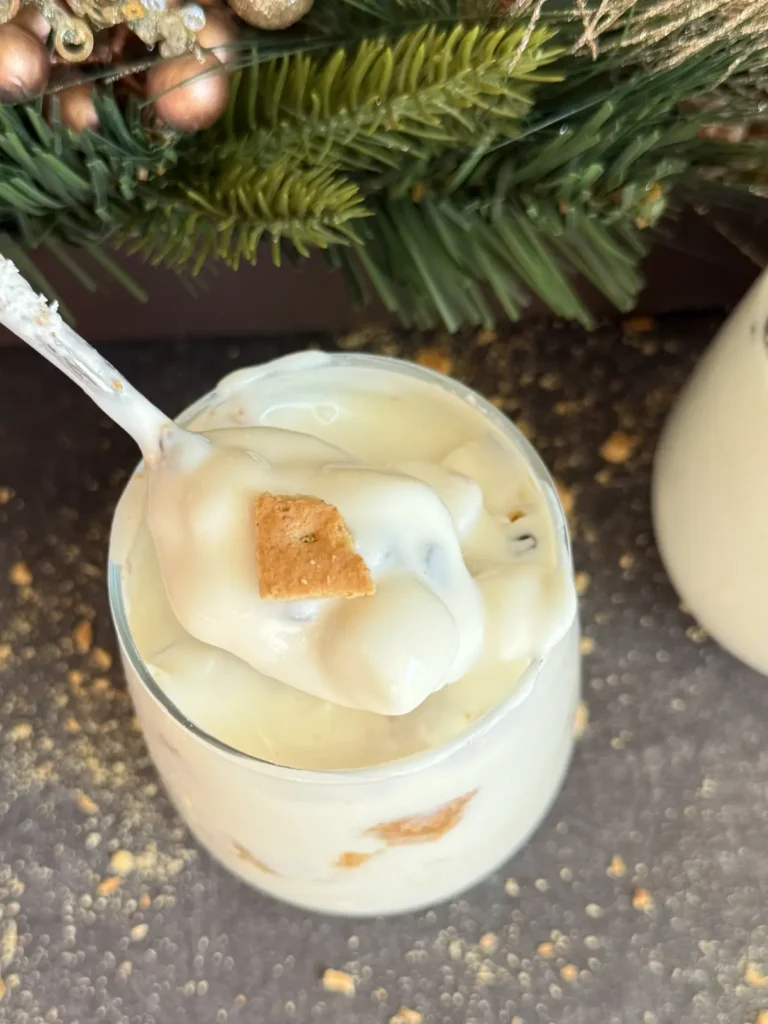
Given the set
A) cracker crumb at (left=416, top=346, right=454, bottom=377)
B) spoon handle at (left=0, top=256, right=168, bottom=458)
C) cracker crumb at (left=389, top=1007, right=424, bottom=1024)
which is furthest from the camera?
cracker crumb at (left=416, top=346, right=454, bottom=377)

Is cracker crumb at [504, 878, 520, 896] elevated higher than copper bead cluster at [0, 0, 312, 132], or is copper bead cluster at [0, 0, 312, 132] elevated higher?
copper bead cluster at [0, 0, 312, 132]

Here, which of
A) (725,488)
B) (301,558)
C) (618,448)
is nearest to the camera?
(301,558)

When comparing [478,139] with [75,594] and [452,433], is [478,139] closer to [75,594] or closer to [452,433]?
[452,433]

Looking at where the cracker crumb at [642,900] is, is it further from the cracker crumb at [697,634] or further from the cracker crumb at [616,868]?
the cracker crumb at [697,634]

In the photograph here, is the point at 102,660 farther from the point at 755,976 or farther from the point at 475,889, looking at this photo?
the point at 755,976

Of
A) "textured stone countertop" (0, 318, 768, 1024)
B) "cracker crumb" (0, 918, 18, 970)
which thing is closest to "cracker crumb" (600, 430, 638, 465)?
"textured stone countertop" (0, 318, 768, 1024)

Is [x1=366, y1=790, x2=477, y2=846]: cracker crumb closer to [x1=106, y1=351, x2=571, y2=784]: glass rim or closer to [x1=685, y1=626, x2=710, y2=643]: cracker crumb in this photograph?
[x1=106, y1=351, x2=571, y2=784]: glass rim

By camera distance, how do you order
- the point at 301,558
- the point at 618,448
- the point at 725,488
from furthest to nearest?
the point at 618,448
the point at 725,488
the point at 301,558

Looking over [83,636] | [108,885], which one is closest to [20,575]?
[83,636]
